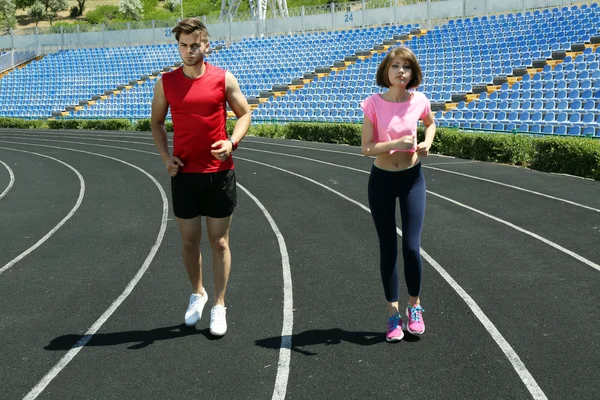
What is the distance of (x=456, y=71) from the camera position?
28.1 meters

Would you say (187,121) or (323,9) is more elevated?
(323,9)

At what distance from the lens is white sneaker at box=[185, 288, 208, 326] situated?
5.23 meters

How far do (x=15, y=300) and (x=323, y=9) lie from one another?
39.9 meters

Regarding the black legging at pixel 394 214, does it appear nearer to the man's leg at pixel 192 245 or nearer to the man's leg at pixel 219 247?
the man's leg at pixel 219 247

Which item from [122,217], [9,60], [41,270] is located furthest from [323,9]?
[41,270]

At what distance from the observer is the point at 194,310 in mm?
5270

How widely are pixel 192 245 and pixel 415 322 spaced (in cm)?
172

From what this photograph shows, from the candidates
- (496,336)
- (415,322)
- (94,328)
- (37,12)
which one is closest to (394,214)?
(415,322)

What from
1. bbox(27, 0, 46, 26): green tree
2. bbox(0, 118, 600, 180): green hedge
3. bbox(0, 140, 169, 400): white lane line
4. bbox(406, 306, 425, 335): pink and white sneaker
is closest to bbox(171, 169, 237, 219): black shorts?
bbox(0, 140, 169, 400): white lane line

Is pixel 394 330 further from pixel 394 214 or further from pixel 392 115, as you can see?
pixel 392 115

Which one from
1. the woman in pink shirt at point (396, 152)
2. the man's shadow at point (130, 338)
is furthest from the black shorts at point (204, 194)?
the woman in pink shirt at point (396, 152)

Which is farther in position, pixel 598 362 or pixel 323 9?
pixel 323 9

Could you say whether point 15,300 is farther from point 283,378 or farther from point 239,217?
Answer: point 239,217

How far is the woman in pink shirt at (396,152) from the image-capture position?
184 inches
